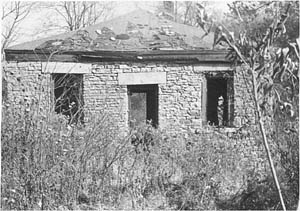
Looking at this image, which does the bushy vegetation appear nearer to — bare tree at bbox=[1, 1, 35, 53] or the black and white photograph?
the black and white photograph

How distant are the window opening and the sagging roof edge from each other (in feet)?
1.08

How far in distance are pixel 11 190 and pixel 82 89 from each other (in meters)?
1.88

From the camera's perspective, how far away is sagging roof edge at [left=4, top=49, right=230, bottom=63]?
6375 millimetres

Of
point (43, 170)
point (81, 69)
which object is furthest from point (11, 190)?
point (81, 69)

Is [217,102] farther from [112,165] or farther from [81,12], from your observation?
[81,12]

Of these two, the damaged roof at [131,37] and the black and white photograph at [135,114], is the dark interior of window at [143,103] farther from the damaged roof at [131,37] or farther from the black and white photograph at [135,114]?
the damaged roof at [131,37]

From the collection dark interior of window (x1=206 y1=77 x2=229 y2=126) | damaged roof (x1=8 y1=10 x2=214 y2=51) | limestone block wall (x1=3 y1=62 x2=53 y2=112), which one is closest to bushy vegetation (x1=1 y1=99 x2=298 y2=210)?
limestone block wall (x1=3 y1=62 x2=53 y2=112)

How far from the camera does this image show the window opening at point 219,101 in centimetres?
689

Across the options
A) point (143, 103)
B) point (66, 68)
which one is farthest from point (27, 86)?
point (143, 103)

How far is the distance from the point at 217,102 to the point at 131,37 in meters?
1.51

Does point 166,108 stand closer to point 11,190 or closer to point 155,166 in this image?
point 155,166

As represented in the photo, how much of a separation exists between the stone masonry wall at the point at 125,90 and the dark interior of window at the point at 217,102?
0.17 m

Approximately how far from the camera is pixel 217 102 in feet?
22.7

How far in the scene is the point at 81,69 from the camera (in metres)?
6.66
